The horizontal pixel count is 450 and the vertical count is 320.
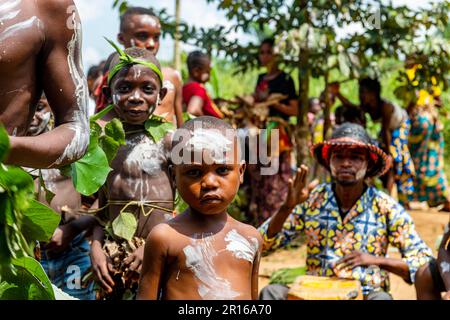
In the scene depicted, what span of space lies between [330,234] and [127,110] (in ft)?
4.46

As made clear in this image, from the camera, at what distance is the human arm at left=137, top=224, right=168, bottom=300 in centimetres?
240

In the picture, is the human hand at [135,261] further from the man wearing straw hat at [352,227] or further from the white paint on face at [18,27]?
the white paint on face at [18,27]

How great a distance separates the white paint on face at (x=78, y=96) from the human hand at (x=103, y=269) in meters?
1.31

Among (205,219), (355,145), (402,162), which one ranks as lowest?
(205,219)

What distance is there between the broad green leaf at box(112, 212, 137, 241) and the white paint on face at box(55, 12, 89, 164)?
124 centimetres

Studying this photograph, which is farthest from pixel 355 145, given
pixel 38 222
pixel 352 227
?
pixel 38 222

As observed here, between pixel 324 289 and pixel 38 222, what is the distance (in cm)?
186

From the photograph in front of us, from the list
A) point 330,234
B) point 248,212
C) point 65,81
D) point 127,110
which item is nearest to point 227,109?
point 248,212

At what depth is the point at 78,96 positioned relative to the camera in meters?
2.04

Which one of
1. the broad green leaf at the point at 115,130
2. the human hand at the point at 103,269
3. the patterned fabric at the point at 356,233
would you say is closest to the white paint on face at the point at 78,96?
the broad green leaf at the point at 115,130

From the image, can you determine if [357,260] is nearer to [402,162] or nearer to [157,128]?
[157,128]

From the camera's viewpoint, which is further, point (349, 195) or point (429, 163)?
point (429, 163)

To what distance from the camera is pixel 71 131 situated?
76.7 inches

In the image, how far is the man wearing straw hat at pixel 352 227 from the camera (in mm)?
3826
